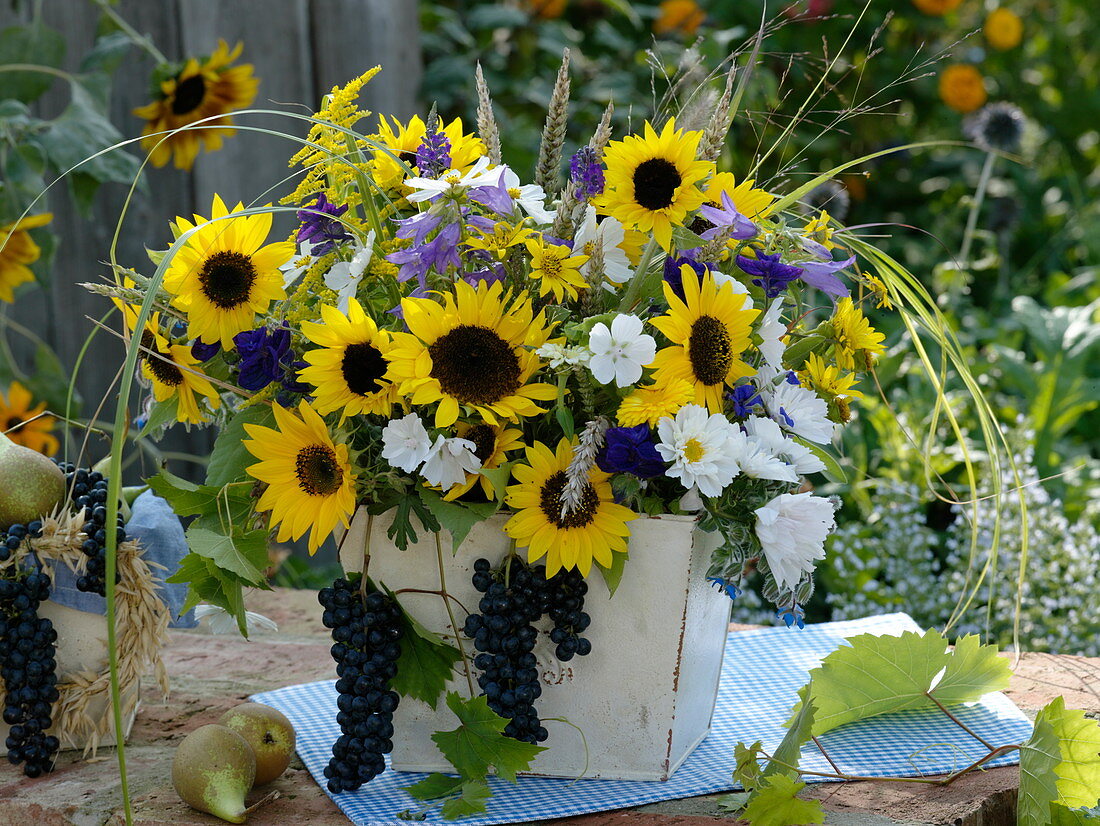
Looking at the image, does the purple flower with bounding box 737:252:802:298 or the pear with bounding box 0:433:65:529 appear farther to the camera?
the pear with bounding box 0:433:65:529

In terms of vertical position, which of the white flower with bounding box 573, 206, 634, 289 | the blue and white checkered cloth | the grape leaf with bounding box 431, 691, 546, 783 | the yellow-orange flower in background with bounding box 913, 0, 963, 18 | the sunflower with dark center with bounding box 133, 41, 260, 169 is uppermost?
the yellow-orange flower in background with bounding box 913, 0, 963, 18

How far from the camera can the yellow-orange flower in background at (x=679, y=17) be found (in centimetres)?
272

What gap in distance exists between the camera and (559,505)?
2.73 ft

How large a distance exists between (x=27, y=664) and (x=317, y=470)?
1.10 ft

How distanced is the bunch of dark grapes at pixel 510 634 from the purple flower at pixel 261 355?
0.70 ft

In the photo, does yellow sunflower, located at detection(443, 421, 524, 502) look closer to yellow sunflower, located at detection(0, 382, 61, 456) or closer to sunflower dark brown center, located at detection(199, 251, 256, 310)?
sunflower dark brown center, located at detection(199, 251, 256, 310)

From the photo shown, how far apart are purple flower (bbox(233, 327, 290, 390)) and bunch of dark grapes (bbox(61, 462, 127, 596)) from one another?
198 mm

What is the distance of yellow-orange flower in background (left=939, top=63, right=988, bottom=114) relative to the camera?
308 centimetres

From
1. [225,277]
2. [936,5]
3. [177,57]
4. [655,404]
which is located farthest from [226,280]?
[936,5]

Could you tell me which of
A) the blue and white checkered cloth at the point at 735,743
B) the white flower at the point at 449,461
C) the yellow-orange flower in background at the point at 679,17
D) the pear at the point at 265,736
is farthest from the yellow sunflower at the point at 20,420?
the yellow-orange flower in background at the point at 679,17

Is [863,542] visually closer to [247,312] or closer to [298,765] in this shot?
[298,765]

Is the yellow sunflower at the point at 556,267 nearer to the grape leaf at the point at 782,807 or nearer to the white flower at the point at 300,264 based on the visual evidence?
the white flower at the point at 300,264

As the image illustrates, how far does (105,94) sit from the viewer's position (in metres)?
1.82

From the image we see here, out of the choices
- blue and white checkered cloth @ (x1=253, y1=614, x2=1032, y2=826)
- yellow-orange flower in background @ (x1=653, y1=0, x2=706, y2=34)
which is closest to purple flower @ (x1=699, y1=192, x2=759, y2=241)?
blue and white checkered cloth @ (x1=253, y1=614, x2=1032, y2=826)
